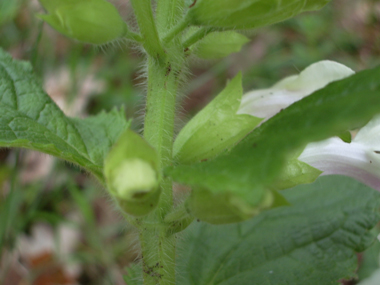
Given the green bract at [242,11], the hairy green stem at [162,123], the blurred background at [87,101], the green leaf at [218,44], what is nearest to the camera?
the green bract at [242,11]

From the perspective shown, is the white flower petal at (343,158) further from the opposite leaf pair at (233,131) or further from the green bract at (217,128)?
the green bract at (217,128)

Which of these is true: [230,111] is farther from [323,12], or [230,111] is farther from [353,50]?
[323,12]

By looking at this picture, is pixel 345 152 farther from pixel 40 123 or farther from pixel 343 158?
pixel 40 123

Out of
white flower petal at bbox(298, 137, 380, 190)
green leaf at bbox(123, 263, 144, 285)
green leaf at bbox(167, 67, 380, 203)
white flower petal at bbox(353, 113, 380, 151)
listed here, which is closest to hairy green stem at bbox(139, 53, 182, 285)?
green leaf at bbox(123, 263, 144, 285)

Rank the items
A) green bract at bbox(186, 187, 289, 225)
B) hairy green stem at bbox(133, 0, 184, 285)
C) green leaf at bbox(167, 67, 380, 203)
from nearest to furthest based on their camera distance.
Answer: green leaf at bbox(167, 67, 380, 203), green bract at bbox(186, 187, 289, 225), hairy green stem at bbox(133, 0, 184, 285)

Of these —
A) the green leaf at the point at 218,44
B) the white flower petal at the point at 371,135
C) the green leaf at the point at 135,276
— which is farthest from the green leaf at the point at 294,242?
the green leaf at the point at 218,44

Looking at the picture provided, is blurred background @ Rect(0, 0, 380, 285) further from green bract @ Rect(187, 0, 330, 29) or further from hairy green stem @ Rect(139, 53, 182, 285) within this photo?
green bract @ Rect(187, 0, 330, 29)
